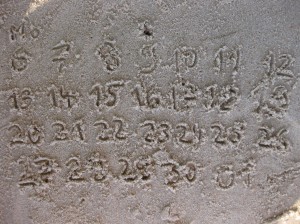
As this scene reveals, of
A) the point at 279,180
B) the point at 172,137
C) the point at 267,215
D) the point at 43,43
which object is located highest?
the point at 43,43

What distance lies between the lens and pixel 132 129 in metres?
1.67

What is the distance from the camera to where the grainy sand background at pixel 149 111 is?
165 centimetres

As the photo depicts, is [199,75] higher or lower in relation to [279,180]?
higher

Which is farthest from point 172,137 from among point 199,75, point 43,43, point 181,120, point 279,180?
point 43,43

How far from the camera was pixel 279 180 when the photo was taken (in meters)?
1.67

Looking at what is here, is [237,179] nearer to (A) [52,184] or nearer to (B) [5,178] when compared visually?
(A) [52,184]

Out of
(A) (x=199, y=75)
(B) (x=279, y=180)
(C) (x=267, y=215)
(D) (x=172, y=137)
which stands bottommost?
(C) (x=267, y=215)

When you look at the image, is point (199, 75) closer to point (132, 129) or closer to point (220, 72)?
point (220, 72)

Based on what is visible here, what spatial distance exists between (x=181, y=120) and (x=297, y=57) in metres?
0.41

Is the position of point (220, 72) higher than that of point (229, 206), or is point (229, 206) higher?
point (220, 72)

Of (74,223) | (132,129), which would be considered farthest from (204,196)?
(74,223)

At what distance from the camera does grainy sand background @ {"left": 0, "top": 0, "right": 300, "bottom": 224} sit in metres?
1.65

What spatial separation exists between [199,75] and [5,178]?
0.70 metres

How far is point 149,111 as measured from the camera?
5.46 ft
